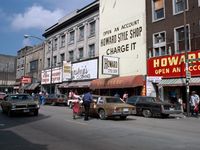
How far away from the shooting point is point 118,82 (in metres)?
28.8

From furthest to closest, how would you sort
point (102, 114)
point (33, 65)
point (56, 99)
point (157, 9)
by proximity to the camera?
point (33, 65), point (56, 99), point (157, 9), point (102, 114)

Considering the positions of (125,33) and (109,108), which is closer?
(109,108)

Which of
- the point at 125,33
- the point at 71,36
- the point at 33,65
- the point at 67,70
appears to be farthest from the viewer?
the point at 33,65

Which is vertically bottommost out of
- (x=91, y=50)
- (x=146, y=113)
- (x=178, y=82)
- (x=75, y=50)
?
(x=146, y=113)

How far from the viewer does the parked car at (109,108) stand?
1614 centimetres

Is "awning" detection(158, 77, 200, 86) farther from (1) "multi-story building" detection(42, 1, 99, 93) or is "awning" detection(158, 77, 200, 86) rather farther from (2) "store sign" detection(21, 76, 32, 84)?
(2) "store sign" detection(21, 76, 32, 84)

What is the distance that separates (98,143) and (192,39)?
17.2 meters

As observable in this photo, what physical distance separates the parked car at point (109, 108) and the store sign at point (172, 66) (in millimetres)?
8385

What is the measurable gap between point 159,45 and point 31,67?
35216mm

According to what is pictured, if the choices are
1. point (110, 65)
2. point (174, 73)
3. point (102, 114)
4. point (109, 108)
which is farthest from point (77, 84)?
point (109, 108)

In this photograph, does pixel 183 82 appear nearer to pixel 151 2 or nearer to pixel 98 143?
pixel 151 2

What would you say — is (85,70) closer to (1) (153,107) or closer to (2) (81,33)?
(2) (81,33)

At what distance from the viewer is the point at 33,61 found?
2152 inches

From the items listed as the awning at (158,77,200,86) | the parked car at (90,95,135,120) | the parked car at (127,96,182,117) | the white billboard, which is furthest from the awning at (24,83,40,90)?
the parked car at (90,95,135,120)
